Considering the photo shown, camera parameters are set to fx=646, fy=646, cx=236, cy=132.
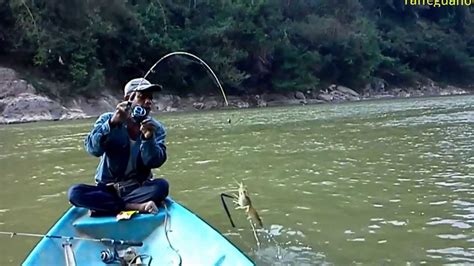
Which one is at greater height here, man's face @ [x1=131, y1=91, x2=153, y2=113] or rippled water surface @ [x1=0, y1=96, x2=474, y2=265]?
man's face @ [x1=131, y1=91, x2=153, y2=113]

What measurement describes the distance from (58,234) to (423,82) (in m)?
46.9

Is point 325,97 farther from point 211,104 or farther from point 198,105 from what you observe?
point 198,105

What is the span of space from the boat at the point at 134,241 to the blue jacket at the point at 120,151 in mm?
348

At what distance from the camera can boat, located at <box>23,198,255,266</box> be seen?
426 centimetres

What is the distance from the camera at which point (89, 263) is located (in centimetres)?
455

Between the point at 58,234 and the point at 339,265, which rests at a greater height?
the point at 58,234

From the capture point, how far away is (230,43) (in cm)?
3719

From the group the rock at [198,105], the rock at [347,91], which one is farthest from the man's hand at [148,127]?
the rock at [347,91]

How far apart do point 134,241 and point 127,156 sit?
66 cm

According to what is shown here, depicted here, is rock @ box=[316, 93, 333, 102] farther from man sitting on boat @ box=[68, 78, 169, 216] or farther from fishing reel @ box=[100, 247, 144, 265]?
fishing reel @ box=[100, 247, 144, 265]

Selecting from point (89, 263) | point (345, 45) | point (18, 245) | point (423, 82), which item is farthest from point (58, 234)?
point (423, 82)

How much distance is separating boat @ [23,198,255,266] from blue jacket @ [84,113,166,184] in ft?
1.14

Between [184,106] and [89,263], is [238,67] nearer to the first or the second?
[184,106]


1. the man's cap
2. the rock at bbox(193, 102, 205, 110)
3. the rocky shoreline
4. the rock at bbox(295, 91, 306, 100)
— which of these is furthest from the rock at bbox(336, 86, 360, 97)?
the man's cap
